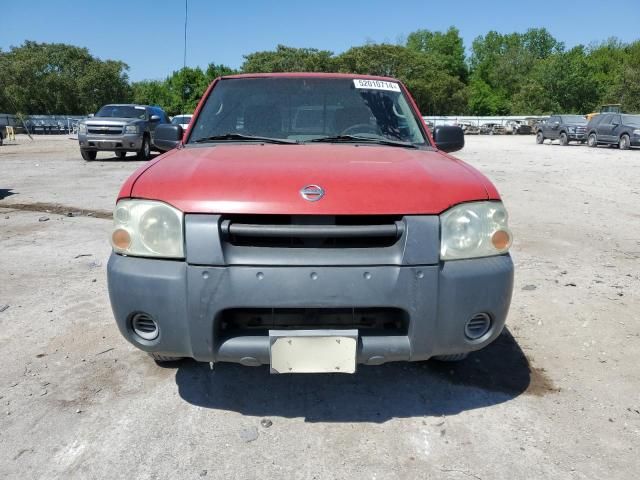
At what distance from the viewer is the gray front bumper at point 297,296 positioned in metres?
2.17

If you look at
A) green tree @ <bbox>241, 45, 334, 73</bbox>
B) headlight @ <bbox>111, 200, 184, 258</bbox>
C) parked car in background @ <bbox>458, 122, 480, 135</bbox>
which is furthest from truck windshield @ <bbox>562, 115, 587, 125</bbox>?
green tree @ <bbox>241, 45, 334, 73</bbox>

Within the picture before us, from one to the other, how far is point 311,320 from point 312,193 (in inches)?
21.6

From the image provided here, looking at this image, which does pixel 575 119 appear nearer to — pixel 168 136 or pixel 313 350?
pixel 168 136

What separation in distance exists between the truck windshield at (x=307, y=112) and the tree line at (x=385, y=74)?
60.3m

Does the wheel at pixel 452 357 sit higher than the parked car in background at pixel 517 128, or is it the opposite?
the wheel at pixel 452 357

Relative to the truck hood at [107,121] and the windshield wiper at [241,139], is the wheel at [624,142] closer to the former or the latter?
the truck hood at [107,121]

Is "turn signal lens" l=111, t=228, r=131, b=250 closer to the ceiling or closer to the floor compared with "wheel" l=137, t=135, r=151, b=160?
closer to the ceiling

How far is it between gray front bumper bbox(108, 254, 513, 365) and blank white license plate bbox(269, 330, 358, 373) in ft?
0.16

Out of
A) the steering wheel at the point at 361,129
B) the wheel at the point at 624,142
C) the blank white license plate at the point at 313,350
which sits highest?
the steering wheel at the point at 361,129

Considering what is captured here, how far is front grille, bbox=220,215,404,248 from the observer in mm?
2215

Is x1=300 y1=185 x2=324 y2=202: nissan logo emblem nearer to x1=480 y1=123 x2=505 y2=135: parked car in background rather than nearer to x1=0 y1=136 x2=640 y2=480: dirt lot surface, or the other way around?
x1=0 y1=136 x2=640 y2=480: dirt lot surface

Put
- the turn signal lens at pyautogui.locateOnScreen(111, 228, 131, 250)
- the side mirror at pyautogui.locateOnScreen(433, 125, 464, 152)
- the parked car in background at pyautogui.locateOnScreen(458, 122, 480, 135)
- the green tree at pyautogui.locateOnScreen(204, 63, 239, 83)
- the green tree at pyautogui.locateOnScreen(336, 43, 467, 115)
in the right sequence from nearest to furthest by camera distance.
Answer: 1. the turn signal lens at pyautogui.locateOnScreen(111, 228, 131, 250)
2. the side mirror at pyautogui.locateOnScreen(433, 125, 464, 152)
3. the parked car in background at pyautogui.locateOnScreen(458, 122, 480, 135)
4. the green tree at pyautogui.locateOnScreen(336, 43, 467, 115)
5. the green tree at pyautogui.locateOnScreen(204, 63, 239, 83)

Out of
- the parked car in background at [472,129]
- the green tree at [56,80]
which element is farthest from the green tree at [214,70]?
the parked car in background at [472,129]

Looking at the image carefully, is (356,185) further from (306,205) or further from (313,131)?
(313,131)
